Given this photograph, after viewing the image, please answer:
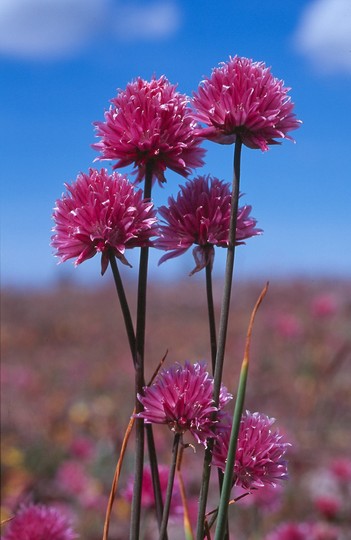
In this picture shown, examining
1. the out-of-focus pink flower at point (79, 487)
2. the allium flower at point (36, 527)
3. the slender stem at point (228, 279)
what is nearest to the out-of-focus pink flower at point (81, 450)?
the out-of-focus pink flower at point (79, 487)

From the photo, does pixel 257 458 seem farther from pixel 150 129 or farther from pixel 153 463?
pixel 150 129

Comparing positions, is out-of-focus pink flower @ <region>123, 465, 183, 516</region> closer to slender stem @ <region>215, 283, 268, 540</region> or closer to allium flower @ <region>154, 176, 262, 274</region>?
slender stem @ <region>215, 283, 268, 540</region>

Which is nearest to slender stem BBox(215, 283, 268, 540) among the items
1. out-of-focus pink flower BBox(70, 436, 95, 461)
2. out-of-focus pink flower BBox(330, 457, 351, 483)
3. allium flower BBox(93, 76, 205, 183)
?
allium flower BBox(93, 76, 205, 183)

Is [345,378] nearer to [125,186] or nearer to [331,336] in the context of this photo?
[331,336]

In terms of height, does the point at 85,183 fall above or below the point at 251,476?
above

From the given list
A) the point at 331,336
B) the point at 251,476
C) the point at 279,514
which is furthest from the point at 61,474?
the point at 331,336
